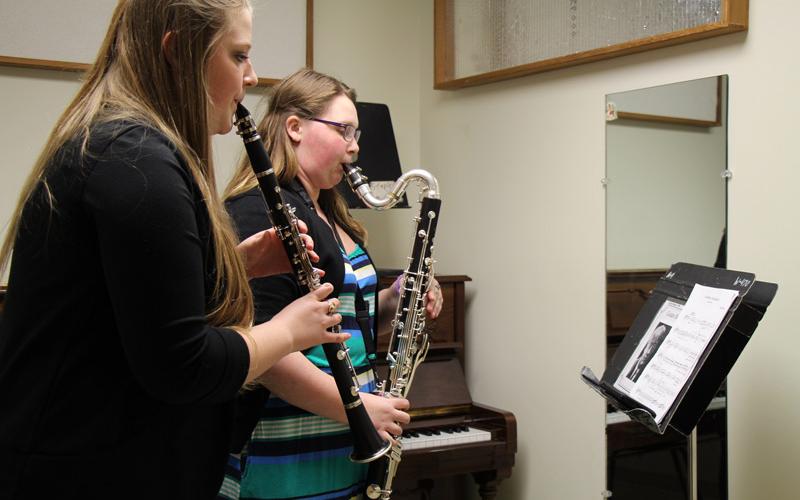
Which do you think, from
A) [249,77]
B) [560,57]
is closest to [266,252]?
[249,77]

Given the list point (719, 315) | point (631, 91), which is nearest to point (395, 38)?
point (631, 91)

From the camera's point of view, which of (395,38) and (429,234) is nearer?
(429,234)

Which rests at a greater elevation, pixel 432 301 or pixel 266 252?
pixel 266 252

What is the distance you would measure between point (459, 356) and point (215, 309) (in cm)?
206

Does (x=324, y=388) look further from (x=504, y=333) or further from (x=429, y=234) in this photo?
(x=504, y=333)

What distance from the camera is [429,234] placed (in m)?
1.97

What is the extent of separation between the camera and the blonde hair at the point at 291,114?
169cm

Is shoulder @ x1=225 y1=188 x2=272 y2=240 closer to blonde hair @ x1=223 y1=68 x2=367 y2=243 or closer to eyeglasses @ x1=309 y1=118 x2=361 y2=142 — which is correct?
blonde hair @ x1=223 y1=68 x2=367 y2=243

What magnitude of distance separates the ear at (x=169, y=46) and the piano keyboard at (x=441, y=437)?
69.8 inches

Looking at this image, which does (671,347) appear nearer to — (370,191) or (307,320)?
(370,191)

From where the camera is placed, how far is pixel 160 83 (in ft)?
3.43

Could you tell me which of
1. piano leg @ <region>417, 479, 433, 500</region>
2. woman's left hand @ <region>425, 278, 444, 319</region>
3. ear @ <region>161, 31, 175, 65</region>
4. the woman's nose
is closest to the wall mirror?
piano leg @ <region>417, 479, 433, 500</region>

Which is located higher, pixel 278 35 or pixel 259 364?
pixel 278 35

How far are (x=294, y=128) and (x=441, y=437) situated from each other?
4.34 feet
